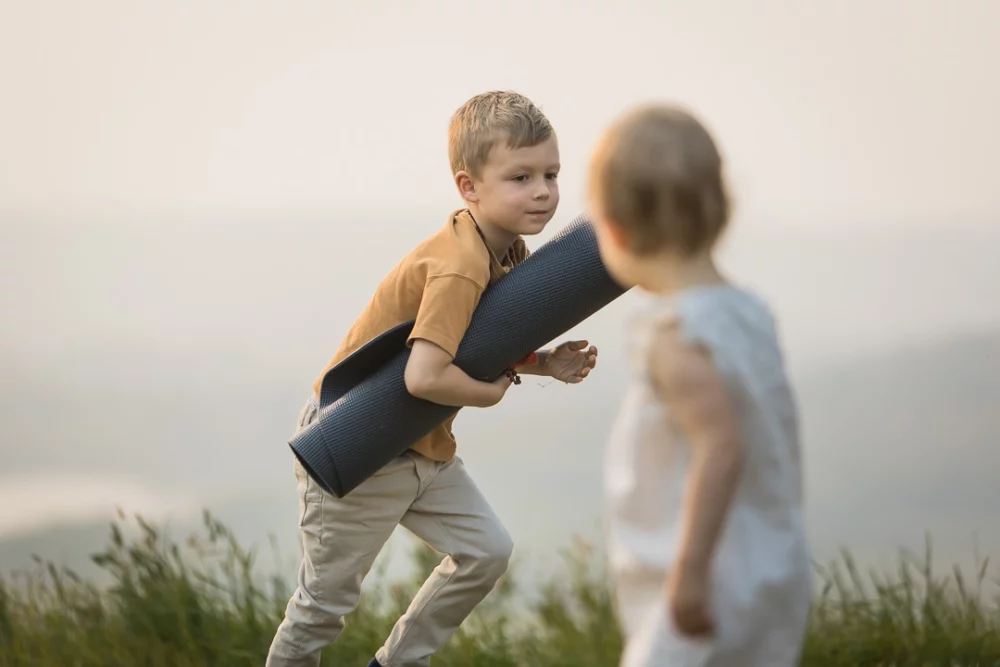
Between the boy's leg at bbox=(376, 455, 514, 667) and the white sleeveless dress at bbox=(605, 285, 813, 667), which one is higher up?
the white sleeveless dress at bbox=(605, 285, 813, 667)

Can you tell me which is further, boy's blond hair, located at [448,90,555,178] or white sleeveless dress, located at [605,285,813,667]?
boy's blond hair, located at [448,90,555,178]

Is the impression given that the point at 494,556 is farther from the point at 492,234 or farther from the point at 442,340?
the point at 492,234

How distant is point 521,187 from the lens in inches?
125

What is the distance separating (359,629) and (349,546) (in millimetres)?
1079

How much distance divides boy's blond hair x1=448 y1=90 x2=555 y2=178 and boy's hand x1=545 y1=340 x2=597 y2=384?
1.80ft

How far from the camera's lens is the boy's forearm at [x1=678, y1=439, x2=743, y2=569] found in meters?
2.02

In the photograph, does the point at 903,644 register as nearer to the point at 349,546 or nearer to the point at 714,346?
the point at 349,546

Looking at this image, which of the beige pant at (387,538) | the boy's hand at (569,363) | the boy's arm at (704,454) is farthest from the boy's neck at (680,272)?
the beige pant at (387,538)

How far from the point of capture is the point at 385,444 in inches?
128

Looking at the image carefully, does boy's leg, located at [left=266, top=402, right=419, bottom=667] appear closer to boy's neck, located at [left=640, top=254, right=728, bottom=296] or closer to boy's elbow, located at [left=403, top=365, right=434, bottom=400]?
boy's elbow, located at [left=403, top=365, right=434, bottom=400]

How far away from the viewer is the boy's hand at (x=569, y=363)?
3.43 m

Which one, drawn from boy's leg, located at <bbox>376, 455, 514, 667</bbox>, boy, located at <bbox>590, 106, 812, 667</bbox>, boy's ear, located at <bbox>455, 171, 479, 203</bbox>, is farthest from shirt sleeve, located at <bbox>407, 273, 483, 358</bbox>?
boy, located at <bbox>590, 106, 812, 667</bbox>

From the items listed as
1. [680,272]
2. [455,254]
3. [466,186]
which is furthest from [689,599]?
[466,186]

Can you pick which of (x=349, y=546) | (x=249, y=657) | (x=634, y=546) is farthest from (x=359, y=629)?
(x=634, y=546)
